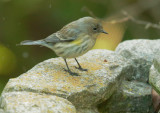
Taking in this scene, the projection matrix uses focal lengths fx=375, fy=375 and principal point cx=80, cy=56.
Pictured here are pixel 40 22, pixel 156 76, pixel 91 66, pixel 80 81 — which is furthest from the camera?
pixel 40 22

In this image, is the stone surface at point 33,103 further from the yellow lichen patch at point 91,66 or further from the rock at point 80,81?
the yellow lichen patch at point 91,66

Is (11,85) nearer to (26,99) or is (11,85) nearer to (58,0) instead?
(26,99)

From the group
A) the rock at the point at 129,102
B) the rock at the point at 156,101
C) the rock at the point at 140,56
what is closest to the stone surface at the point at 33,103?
the rock at the point at 129,102

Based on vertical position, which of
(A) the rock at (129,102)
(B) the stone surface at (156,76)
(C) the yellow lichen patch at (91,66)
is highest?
(B) the stone surface at (156,76)

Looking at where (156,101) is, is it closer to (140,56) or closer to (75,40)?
(140,56)

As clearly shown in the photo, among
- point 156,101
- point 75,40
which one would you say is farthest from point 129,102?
point 75,40

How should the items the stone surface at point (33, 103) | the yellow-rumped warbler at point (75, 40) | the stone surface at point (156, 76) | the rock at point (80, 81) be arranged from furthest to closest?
the yellow-rumped warbler at point (75, 40), the stone surface at point (156, 76), the rock at point (80, 81), the stone surface at point (33, 103)

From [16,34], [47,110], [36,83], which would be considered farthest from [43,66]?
[16,34]
